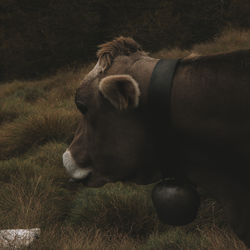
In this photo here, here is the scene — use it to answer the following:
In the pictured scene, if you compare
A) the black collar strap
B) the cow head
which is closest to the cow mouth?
the cow head

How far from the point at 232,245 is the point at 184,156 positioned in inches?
42.9

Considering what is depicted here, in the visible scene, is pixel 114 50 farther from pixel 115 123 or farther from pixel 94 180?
pixel 94 180

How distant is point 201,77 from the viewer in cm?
144

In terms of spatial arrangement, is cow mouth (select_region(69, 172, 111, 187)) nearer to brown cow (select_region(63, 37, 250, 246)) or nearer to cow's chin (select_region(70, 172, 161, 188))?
cow's chin (select_region(70, 172, 161, 188))

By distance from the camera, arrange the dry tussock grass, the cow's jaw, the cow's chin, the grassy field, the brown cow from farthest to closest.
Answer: the dry tussock grass, the grassy field, the cow's jaw, the cow's chin, the brown cow

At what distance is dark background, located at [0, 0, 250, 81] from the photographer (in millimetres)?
10188

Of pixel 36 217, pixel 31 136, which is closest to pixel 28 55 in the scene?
pixel 31 136

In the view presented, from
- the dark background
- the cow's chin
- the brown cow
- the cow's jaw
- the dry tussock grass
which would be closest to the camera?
the brown cow

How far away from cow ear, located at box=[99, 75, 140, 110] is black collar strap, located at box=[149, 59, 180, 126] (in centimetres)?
7

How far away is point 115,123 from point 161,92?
0.93ft

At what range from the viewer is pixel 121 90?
144 cm

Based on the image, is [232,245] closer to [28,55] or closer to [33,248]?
[33,248]

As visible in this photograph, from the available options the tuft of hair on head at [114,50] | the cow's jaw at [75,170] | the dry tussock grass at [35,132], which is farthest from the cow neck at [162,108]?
the dry tussock grass at [35,132]

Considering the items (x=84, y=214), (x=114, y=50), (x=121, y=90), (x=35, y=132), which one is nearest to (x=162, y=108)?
(x=121, y=90)
